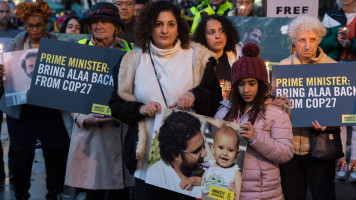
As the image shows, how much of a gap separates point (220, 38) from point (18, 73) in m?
2.11


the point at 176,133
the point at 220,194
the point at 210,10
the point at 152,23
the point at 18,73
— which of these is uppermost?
the point at 210,10

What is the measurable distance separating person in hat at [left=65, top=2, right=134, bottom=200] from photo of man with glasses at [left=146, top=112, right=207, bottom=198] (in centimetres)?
143

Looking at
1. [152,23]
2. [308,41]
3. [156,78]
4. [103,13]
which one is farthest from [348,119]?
[103,13]

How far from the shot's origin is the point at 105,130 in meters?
5.17

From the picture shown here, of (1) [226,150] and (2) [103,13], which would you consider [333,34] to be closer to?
(2) [103,13]

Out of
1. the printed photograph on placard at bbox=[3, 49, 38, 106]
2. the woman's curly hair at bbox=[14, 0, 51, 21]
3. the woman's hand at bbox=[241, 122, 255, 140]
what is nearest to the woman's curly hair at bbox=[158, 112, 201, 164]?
the woman's hand at bbox=[241, 122, 255, 140]

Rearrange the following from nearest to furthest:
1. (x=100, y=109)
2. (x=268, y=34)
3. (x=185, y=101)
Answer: (x=185, y=101), (x=100, y=109), (x=268, y=34)

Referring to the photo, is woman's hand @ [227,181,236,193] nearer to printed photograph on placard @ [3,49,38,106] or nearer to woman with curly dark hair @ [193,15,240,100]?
woman with curly dark hair @ [193,15,240,100]

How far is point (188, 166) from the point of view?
367 centimetres

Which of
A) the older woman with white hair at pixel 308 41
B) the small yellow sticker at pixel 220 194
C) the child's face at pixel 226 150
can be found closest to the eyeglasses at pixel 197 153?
the child's face at pixel 226 150

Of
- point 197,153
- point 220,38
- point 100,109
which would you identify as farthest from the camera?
point 220,38

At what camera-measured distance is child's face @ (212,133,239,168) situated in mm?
3543

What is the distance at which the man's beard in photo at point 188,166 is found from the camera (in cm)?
364

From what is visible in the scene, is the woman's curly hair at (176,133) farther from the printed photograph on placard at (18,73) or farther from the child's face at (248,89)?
the printed photograph on placard at (18,73)
